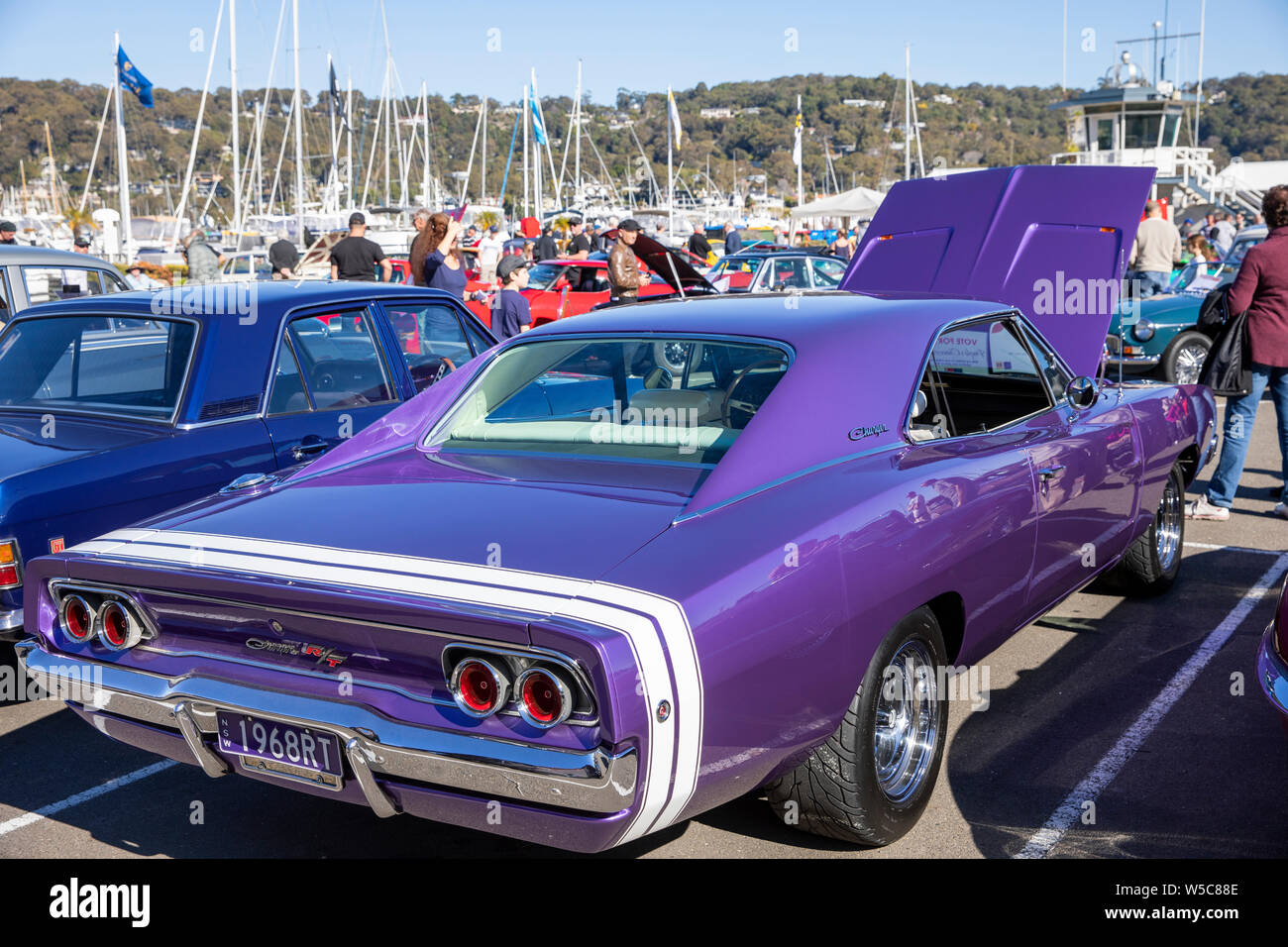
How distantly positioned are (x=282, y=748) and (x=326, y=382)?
3075mm

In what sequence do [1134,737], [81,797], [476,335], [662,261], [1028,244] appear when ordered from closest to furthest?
[81,797]
[1134,737]
[476,335]
[1028,244]
[662,261]

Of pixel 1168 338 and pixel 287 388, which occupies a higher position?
pixel 287 388

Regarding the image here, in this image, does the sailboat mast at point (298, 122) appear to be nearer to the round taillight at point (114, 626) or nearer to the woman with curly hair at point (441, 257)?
the woman with curly hair at point (441, 257)

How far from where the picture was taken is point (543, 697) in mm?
2492

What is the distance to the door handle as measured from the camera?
5.13 meters

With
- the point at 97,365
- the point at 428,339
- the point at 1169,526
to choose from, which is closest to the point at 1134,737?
the point at 1169,526

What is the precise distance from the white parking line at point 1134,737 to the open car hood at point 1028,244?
4.83ft

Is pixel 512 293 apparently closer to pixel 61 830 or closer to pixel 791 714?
pixel 61 830

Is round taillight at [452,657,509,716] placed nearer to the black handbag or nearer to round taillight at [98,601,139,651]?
round taillight at [98,601,139,651]

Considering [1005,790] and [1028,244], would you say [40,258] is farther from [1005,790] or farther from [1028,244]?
[1005,790]

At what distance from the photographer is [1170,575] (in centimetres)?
595

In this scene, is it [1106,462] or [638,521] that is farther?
[1106,462]
